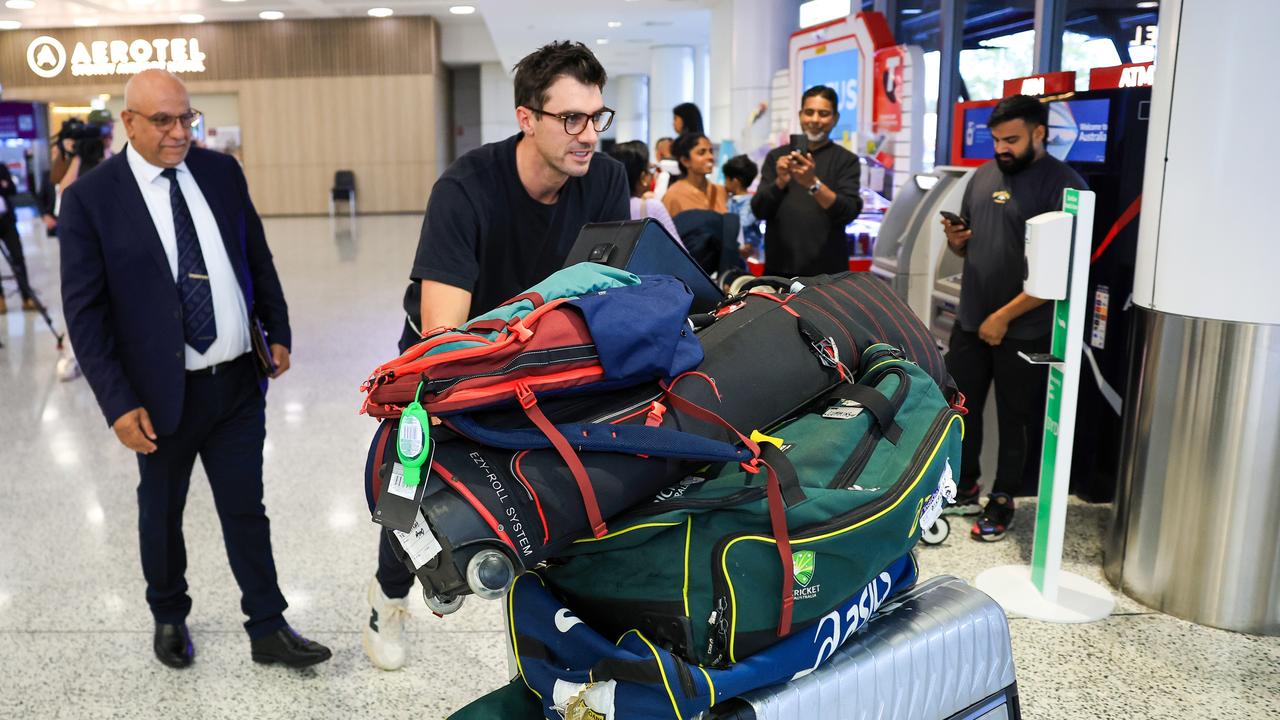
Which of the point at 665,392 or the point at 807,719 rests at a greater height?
the point at 665,392

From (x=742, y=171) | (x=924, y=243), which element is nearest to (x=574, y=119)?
(x=924, y=243)

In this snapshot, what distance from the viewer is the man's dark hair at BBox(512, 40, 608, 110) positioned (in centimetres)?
168

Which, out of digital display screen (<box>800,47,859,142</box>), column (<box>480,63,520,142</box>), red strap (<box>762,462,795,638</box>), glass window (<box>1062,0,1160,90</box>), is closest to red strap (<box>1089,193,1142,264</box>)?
glass window (<box>1062,0,1160,90</box>)

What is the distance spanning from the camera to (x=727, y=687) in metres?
1.17

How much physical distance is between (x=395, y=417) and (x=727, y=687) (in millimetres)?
497

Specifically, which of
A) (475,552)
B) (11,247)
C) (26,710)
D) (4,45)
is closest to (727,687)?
(475,552)

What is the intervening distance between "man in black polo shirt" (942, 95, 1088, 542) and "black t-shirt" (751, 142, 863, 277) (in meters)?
0.82

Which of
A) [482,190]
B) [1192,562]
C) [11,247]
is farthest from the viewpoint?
[11,247]

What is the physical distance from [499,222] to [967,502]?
240 cm

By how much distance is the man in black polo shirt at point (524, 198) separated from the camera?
1.70 m

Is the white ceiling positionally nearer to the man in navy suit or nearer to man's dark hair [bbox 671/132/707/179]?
man's dark hair [bbox 671/132/707/179]

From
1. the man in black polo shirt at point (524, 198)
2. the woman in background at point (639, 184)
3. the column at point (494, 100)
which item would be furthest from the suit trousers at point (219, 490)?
the column at point (494, 100)

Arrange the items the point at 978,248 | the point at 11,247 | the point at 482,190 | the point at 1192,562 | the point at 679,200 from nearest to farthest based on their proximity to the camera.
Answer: the point at 482,190 < the point at 1192,562 < the point at 978,248 < the point at 679,200 < the point at 11,247

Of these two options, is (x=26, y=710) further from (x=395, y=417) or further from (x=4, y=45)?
(x=4, y=45)
